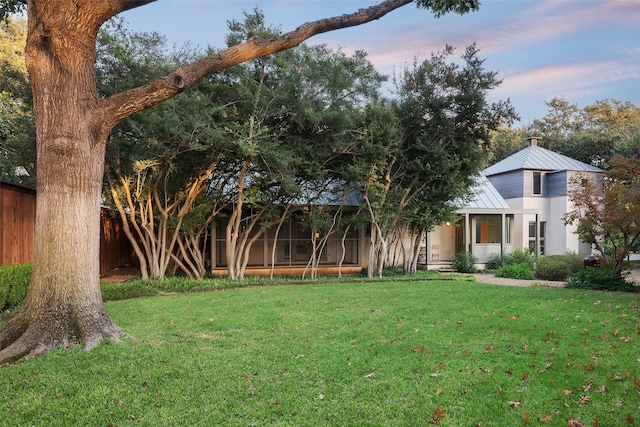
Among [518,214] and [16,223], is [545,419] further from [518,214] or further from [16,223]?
[518,214]

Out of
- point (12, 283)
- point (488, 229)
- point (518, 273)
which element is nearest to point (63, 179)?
point (12, 283)

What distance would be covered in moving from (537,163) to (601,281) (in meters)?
13.0

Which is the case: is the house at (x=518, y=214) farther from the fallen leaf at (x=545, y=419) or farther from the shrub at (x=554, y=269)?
the fallen leaf at (x=545, y=419)

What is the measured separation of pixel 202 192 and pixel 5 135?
5.97 meters

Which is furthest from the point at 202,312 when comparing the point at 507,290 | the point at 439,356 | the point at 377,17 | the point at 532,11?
the point at 532,11

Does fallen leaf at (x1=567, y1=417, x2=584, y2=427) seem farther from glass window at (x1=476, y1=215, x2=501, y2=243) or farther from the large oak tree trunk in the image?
glass window at (x1=476, y1=215, x2=501, y2=243)

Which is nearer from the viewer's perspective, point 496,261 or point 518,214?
point 496,261

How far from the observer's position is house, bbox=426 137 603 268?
691 inches

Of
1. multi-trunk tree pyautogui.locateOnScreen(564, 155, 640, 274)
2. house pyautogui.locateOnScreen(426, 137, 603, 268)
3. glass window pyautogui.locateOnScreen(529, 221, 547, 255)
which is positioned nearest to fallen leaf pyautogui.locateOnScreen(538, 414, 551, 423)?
multi-trunk tree pyautogui.locateOnScreen(564, 155, 640, 274)

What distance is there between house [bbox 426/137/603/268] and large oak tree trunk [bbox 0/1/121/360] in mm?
14293

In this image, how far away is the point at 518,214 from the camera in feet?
63.1

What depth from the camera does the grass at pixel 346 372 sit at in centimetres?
316

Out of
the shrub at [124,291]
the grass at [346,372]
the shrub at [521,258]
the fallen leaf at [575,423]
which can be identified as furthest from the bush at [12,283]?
the shrub at [521,258]

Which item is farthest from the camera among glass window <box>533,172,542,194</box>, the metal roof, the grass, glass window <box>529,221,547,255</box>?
glass window <box>533,172,542,194</box>
